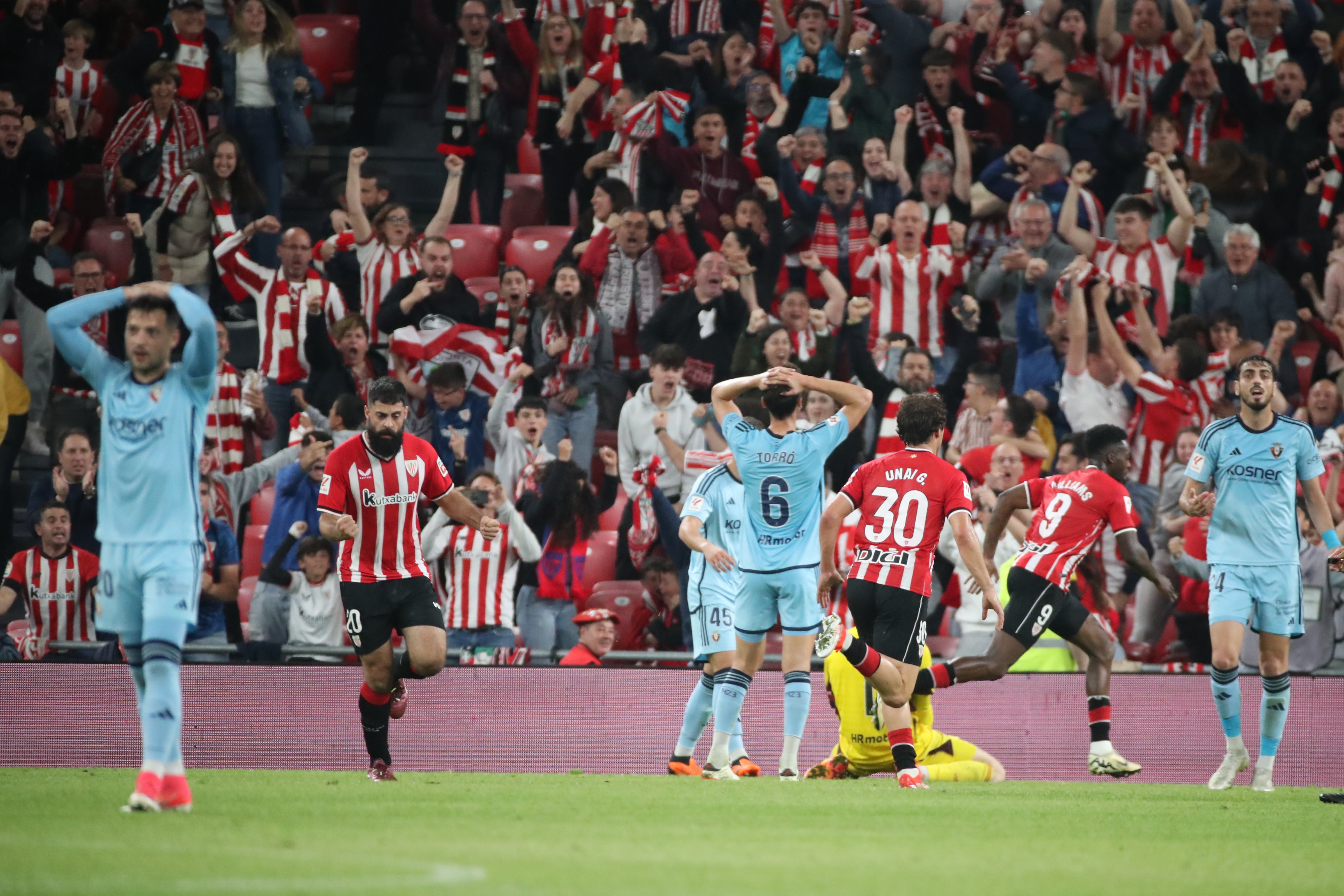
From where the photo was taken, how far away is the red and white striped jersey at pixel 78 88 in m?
16.8

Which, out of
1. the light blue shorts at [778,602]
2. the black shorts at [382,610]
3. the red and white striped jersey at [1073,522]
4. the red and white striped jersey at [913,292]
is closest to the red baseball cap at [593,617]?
the light blue shorts at [778,602]

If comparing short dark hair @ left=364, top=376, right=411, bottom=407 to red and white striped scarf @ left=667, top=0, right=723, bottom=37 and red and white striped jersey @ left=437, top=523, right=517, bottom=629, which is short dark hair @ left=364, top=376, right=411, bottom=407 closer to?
red and white striped jersey @ left=437, top=523, right=517, bottom=629

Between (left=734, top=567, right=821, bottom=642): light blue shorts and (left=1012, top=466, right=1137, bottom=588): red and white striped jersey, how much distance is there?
1593 mm

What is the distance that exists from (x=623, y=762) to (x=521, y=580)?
246cm

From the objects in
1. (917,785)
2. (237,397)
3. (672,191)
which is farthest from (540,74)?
(917,785)

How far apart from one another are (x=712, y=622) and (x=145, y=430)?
4.71 m

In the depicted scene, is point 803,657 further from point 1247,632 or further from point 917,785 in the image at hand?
point 1247,632

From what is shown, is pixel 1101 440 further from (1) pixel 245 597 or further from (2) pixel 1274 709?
(1) pixel 245 597

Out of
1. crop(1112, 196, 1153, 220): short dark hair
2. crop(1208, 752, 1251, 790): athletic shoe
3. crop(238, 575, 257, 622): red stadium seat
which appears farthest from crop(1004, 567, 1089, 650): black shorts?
crop(238, 575, 257, 622): red stadium seat

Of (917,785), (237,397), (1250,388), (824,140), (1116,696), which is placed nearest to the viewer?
(917,785)

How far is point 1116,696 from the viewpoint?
38.8ft

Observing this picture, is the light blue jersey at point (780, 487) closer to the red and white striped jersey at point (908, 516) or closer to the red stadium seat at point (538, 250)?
the red and white striped jersey at point (908, 516)

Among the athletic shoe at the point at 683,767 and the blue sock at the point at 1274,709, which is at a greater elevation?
the blue sock at the point at 1274,709

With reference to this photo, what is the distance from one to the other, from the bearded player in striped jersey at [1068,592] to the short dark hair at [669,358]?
13.6ft
